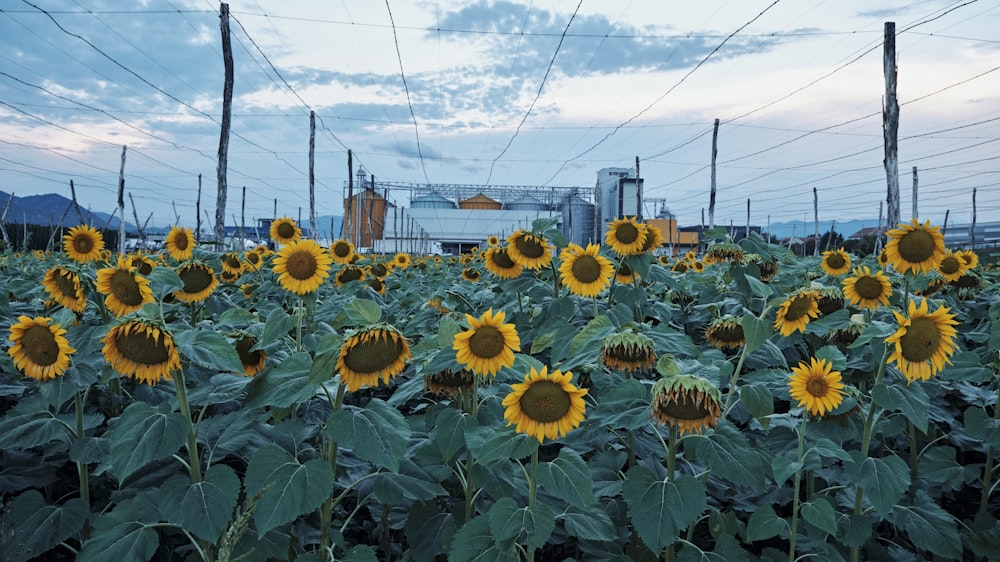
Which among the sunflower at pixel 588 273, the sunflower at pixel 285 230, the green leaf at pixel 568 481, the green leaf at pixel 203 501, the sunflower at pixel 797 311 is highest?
the sunflower at pixel 285 230

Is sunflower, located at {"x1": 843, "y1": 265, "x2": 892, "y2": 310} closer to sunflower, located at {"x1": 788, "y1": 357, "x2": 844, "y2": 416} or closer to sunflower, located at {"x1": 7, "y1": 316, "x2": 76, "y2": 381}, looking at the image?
sunflower, located at {"x1": 788, "y1": 357, "x2": 844, "y2": 416}

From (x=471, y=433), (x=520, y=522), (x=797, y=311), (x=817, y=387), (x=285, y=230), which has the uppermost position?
(x=285, y=230)

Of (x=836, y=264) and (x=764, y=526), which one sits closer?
(x=764, y=526)

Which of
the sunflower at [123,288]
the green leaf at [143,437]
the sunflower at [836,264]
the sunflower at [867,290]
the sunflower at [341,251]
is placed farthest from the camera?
the sunflower at [341,251]

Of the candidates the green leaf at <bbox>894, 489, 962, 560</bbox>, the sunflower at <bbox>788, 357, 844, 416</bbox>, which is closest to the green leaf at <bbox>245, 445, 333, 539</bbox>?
A: the sunflower at <bbox>788, 357, 844, 416</bbox>

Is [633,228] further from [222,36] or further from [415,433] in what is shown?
[222,36]

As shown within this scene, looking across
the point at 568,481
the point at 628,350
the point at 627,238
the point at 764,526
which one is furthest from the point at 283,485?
the point at 627,238

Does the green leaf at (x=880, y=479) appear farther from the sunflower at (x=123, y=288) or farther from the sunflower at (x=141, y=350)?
the sunflower at (x=123, y=288)

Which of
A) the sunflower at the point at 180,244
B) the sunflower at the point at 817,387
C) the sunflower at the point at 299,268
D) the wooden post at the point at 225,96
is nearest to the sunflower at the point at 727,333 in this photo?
the sunflower at the point at 817,387

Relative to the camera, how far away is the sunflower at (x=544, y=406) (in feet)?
5.40

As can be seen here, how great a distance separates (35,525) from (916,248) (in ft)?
12.5

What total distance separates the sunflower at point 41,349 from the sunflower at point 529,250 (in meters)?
2.04

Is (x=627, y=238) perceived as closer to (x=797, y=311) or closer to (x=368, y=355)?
(x=797, y=311)

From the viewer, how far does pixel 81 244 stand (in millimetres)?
4062
